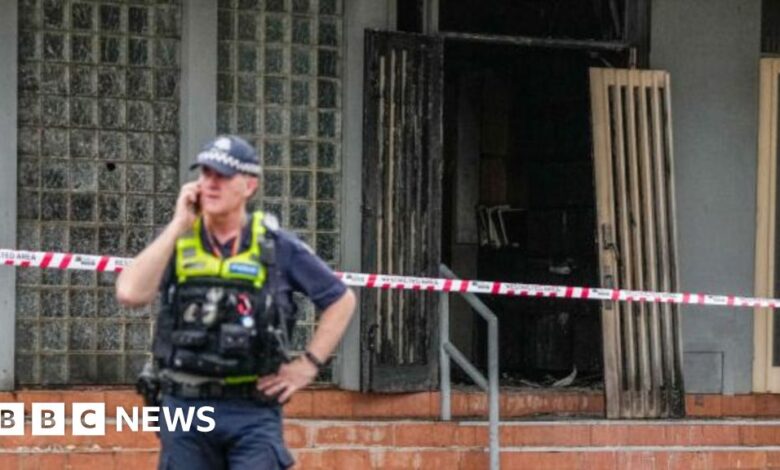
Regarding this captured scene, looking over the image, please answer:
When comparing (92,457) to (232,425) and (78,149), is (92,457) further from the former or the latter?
(232,425)

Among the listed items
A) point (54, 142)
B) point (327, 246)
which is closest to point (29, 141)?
point (54, 142)

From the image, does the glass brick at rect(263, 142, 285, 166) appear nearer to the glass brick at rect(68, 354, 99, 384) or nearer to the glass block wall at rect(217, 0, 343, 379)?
the glass block wall at rect(217, 0, 343, 379)

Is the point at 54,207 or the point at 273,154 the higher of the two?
the point at 273,154

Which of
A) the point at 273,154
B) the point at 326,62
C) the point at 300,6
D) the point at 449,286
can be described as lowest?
the point at 449,286

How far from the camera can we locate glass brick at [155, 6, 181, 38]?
37.6 feet

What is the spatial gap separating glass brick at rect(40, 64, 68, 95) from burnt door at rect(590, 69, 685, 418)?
11.0 ft

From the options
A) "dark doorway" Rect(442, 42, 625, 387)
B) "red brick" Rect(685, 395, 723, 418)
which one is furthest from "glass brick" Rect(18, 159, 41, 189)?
"red brick" Rect(685, 395, 723, 418)

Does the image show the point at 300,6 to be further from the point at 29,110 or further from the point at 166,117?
the point at 29,110

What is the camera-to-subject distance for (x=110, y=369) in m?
11.5

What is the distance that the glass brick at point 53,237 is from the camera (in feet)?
36.9

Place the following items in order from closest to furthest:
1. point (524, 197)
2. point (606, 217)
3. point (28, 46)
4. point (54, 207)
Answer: point (28, 46) < point (54, 207) < point (606, 217) < point (524, 197)

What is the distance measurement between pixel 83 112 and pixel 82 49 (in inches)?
14.7

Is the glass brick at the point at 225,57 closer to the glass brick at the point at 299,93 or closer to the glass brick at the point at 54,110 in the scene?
the glass brick at the point at 299,93

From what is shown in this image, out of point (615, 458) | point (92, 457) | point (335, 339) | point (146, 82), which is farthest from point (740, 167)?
point (335, 339)
